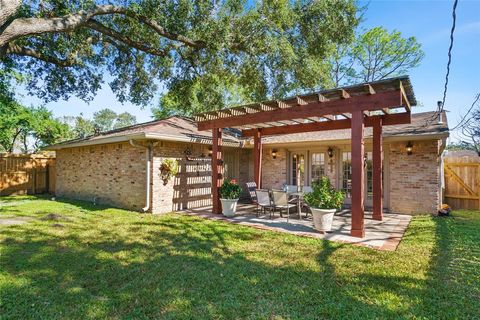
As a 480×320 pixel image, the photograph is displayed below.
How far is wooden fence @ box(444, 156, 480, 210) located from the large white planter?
7.41 metres

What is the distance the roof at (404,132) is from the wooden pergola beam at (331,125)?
3.49 feet

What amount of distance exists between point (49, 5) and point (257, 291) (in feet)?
35.3

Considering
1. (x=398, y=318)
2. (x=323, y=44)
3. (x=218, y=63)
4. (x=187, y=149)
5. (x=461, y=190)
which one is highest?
(x=323, y=44)

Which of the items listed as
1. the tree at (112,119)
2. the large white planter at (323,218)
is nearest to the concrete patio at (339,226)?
the large white planter at (323,218)

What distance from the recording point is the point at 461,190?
10.3 meters

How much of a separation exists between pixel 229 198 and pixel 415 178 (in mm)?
6262

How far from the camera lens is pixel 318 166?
11141 mm

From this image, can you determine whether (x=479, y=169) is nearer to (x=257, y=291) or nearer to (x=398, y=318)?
(x=398, y=318)

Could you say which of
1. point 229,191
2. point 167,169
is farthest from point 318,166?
point 167,169

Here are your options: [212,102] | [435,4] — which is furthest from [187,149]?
[435,4]

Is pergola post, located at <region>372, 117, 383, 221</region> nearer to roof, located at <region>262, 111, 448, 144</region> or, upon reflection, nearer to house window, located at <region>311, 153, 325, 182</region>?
roof, located at <region>262, 111, 448, 144</region>

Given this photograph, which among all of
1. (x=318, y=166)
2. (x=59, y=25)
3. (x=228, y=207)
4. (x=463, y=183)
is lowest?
(x=228, y=207)

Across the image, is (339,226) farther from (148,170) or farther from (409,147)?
(148,170)

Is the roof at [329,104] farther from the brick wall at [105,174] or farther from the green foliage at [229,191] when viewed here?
the brick wall at [105,174]
